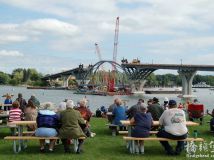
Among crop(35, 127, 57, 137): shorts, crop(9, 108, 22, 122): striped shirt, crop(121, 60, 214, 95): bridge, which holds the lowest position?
crop(35, 127, 57, 137): shorts

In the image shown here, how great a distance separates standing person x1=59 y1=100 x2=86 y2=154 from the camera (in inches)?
421

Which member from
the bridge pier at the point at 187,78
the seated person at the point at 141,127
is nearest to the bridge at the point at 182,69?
the bridge pier at the point at 187,78

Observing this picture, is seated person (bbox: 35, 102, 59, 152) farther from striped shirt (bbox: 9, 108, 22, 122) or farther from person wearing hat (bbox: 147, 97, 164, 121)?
person wearing hat (bbox: 147, 97, 164, 121)

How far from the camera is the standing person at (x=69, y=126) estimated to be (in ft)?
35.1

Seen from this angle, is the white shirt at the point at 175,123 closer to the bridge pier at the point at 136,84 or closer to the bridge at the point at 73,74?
the bridge pier at the point at 136,84

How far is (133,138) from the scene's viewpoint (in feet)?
35.2

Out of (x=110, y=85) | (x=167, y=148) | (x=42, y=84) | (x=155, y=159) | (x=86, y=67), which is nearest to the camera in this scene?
(x=155, y=159)

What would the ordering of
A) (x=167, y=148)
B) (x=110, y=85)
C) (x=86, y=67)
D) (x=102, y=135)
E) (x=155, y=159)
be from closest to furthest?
(x=155, y=159)
(x=167, y=148)
(x=102, y=135)
(x=110, y=85)
(x=86, y=67)

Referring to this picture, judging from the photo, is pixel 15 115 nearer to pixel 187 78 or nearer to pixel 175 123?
pixel 175 123

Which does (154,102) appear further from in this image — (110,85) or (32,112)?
(110,85)

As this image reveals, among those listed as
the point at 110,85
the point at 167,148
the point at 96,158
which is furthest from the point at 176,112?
the point at 110,85

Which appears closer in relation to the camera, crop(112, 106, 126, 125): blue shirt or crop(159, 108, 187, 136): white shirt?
crop(159, 108, 187, 136): white shirt

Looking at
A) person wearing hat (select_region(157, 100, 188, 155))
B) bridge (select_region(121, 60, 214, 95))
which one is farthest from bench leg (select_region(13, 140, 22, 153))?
bridge (select_region(121, 60, 214, 95))

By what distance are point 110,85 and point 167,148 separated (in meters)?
123
